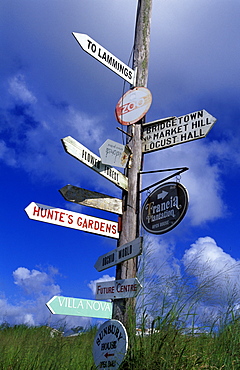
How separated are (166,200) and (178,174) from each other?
40 centimetres

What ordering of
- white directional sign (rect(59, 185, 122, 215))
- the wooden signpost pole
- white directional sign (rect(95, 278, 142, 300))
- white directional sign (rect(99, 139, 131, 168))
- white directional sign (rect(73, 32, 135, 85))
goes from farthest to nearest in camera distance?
white directional sign (rect(73, 32, 135, 85)), white directional sign (rect(99, 139, 131, 168)), white directional sign (rect(59, 185, 122, 215)), the wooden signpost pole, white directional sign (rect(95, 278, 142, 300))

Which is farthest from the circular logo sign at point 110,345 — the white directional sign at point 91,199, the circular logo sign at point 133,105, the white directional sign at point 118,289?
the circular logo sign at point 133,105

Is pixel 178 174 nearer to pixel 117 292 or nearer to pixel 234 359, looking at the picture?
pixel 117 292

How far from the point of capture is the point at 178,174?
5.45 m

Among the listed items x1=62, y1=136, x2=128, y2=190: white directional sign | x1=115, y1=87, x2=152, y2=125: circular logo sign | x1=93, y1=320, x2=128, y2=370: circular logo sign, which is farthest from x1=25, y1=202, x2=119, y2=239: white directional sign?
x1=115, y1=87, x2=152, y2=125: circular logo sign

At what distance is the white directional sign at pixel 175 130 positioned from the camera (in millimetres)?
5523

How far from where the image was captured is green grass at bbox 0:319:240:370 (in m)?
4.12

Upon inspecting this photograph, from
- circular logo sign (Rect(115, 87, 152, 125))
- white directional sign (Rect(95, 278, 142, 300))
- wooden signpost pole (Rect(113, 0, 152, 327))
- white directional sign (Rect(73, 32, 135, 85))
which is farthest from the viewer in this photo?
circular logo sign (Rect(115, 87, 152, 125))

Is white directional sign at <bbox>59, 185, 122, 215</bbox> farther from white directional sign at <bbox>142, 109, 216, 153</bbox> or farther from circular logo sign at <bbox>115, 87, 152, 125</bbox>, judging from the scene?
circular logo sign at <bbox>115, 87, 152, 125</bbox>

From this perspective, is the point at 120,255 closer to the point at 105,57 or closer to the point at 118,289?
the point at 118,289

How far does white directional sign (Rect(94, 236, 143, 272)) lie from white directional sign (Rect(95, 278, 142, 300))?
0.22m

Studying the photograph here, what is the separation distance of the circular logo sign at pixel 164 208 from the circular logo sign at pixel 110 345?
134 cm

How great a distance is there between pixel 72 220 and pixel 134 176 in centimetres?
123

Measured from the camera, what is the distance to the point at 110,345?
4.62 metres
